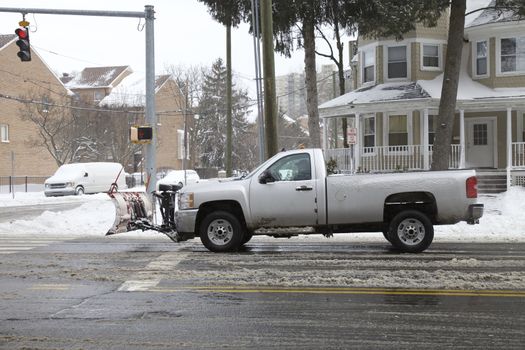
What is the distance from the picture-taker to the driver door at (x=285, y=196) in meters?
10.1

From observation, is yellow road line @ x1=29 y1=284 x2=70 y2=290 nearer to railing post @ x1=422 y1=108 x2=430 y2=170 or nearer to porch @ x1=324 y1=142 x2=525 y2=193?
porch @ x1=324 y1=142 x2=525 y2=193

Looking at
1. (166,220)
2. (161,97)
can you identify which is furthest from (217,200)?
(161,97)

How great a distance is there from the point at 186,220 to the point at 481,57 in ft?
58.4

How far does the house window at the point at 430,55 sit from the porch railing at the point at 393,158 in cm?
383

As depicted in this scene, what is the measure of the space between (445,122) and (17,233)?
13328mm

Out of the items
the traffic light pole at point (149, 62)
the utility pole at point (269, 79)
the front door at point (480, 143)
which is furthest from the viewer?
the front door at point (480, 143)

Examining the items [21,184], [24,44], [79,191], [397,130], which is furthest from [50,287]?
[21,184]

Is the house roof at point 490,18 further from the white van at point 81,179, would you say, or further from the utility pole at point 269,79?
the white van at point 81,179

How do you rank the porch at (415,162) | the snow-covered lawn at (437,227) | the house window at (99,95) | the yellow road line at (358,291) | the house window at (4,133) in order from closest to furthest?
the yellow road line at (358,291), the snow-covered lawn at (437,227), the porch at (415,162), the house window at (4,133), the house window at (99,95)

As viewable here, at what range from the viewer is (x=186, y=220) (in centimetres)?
1045

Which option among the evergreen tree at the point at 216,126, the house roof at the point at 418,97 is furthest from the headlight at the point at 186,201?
the evergreen tree at the point at 216,126

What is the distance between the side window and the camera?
33.8 ft

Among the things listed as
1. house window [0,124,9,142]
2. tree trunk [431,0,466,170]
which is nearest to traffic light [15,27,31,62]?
tree trunk [431,0,466,170]

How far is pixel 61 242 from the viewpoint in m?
13.0
